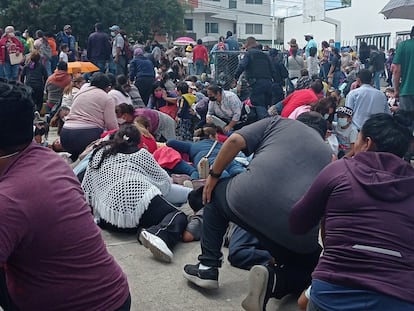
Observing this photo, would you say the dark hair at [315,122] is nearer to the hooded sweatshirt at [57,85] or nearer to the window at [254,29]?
the hooded sweatshirt at [57,85]

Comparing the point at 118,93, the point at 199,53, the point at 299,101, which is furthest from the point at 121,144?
the point at 199,53

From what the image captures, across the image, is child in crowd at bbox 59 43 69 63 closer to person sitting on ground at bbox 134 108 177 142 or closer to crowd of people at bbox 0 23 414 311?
person sitting on ground at bbox 134 108 177 142

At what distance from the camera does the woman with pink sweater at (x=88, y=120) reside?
24.1 feet

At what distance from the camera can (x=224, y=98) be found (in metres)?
9.40

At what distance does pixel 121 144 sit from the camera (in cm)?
508

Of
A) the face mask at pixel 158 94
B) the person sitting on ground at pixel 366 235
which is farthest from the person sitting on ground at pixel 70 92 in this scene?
the person sitting on ground at pixel 366 235

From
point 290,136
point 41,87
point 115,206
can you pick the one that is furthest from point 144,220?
point 41,87

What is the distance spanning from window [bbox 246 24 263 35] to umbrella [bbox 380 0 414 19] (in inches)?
2145

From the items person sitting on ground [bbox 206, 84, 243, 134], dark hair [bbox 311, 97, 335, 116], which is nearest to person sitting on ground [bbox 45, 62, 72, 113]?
person sitting on ground [bbox 206, 84, 243, 134]

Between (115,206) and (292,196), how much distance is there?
1.90 metres

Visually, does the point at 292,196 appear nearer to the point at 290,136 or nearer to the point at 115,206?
the point at 290,136

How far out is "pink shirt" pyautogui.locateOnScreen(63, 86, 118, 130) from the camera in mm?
7383

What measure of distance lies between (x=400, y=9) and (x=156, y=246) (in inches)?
179

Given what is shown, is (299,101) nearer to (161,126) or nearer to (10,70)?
(161,126)
